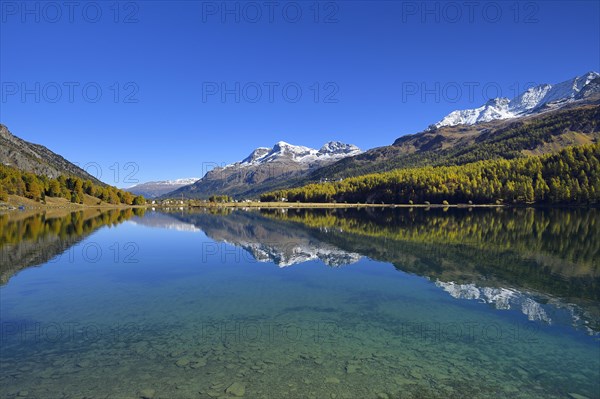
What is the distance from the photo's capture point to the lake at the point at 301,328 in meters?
17.3

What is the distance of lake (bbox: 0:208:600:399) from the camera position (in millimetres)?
17312

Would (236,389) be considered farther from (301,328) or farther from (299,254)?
(299,254)

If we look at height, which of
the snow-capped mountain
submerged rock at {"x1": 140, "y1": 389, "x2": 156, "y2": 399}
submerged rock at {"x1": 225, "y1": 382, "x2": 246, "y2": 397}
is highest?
the snow-capped mountain

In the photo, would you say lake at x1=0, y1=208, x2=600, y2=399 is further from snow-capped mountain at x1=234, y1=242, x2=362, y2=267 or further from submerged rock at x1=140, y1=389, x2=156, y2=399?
snow-capped mountain at x1=234, y1=242, x2=362, y2=267

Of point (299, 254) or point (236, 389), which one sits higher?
point (299, 254)

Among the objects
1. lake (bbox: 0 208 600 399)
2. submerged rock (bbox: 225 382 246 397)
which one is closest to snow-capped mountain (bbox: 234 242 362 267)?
lake (bbox: 0 208 600 399)

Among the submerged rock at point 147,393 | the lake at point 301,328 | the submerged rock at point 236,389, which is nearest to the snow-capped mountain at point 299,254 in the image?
the lake at point 301,328

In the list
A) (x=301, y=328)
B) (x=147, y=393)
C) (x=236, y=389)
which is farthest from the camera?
(x=301, y=328)

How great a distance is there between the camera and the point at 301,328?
2473 centimetres

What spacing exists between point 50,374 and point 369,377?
1522cm

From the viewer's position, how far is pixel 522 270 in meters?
43.4

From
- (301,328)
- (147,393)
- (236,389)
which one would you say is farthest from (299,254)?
(147,393)

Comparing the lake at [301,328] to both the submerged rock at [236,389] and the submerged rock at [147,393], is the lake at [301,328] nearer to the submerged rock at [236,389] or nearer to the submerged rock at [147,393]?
the submerged rock at [147,393]

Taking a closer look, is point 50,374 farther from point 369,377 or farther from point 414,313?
point 414,313
